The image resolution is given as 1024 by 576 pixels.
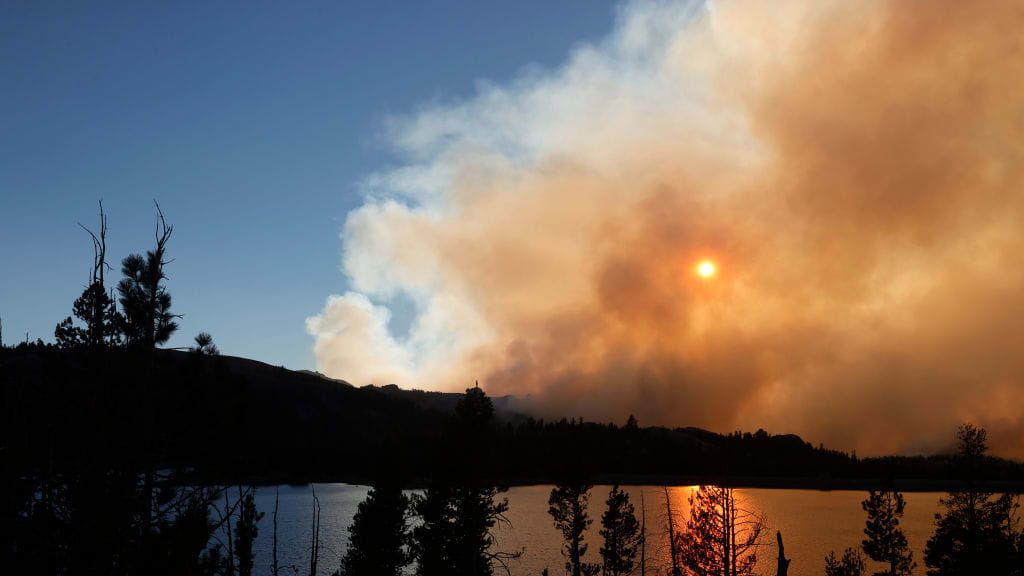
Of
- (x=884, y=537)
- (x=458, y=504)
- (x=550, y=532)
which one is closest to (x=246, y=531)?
(x=458, y=504)

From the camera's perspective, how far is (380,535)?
155 ft

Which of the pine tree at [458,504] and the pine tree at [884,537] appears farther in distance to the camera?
the pine tree at [884,537]

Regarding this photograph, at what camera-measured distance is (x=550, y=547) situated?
93.9 meters

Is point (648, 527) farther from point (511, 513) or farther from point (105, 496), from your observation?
point (105, 496)

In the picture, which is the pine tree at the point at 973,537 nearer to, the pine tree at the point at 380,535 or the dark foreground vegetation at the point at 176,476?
the dark foreground vegetation at the point at 176,476

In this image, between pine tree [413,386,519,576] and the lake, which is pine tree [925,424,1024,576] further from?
pine tree [413,386,519,576]

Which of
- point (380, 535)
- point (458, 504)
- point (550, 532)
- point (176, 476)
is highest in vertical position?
point (176, 476)

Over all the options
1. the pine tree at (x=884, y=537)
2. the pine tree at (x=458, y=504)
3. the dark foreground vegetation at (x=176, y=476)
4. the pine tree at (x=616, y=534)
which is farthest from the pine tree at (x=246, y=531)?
the pine tree at (x=884, y=537)

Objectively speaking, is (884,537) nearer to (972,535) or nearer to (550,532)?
(972,535)

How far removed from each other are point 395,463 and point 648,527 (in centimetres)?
10037

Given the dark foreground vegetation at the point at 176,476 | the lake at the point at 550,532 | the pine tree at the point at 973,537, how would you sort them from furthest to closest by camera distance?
the lake at the point at 550,532, the pine tree at the point at 973,537, the dark foreground vegetation at the point at 176,476

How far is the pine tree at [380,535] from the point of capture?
153ft

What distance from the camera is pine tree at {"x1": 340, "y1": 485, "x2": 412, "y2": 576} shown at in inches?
1831

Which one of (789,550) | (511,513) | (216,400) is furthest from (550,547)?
(216,400)
